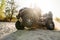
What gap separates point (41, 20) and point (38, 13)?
0.08 m

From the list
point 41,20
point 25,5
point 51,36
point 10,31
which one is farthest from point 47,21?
point 10,31

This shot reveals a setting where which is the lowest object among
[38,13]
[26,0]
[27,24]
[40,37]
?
[40,37]

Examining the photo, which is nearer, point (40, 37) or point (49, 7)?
point (40, 37)

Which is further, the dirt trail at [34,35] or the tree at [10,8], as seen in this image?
the tree at [10,8]

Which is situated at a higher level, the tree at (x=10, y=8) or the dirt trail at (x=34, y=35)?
the tree at (x=10, y=8)

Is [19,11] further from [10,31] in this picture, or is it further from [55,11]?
[55,11]

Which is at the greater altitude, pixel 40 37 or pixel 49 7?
pixel 49 7

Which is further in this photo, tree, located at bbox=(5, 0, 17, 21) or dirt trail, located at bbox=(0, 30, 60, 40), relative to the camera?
tree, located at bbox=(5, 0, 17, 21)

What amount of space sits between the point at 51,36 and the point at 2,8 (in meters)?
0.56

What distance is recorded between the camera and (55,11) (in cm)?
151

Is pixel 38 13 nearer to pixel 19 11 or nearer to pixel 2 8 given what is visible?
pixel 19 11

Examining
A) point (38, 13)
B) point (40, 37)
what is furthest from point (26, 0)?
point (40, 37)

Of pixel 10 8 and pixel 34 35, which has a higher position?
pixel 10 8

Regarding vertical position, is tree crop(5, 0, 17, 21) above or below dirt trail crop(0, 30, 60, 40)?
above
